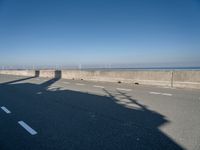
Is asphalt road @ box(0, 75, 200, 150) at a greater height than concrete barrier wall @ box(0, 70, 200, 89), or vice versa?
concrete barrier wall @ box(0, 70, 200, 89)

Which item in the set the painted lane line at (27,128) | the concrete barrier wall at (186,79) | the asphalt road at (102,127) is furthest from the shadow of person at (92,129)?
the concrete barrier wall at (186,79)

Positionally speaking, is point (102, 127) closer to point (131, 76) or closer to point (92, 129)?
point (92, 129)

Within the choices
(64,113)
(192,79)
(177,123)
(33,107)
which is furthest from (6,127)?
(192,79)

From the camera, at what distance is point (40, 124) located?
17.2 feet

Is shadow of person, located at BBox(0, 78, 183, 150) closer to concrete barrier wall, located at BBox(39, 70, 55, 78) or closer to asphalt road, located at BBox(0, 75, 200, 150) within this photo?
asphalt road, located at BBox(0, 75, 200, 150)

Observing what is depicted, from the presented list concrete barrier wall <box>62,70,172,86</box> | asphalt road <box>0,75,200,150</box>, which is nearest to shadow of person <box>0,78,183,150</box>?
asphalt road <box>0,75,200,150</box>

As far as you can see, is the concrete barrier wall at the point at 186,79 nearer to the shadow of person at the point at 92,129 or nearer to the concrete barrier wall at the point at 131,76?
the concrete barrier wall at the point at 131,76

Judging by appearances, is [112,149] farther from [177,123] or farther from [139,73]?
[139,73]

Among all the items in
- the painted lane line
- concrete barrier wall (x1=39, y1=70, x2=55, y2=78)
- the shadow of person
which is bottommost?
the painted lane line

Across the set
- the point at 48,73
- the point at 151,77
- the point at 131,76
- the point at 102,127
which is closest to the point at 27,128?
the point at 102,127

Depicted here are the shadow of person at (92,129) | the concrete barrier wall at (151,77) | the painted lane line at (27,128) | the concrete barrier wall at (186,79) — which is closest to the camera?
the shadow of person at (92,129)

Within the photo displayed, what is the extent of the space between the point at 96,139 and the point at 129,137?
0.73m

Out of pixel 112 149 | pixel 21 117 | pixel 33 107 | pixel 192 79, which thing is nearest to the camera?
pixel 112 149

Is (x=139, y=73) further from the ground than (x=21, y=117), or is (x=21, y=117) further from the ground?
(x=139, y=73)
